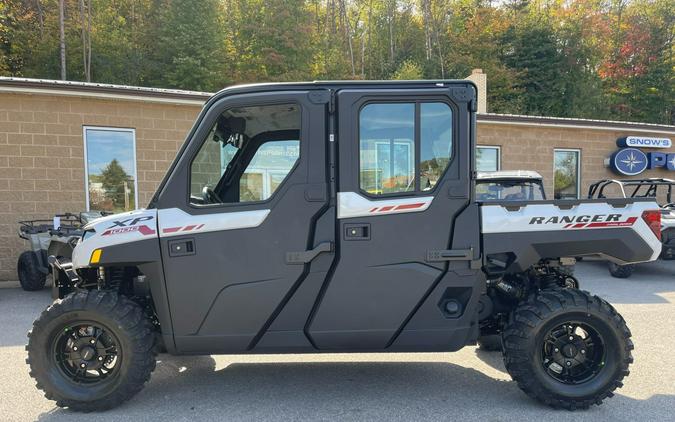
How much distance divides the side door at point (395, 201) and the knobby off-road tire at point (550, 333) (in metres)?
0.68

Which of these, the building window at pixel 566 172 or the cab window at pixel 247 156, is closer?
the cab window at pixel 247 156

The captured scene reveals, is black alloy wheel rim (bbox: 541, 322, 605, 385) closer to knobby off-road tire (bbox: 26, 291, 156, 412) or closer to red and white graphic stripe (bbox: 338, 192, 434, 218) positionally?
red and white graphic stripe (bbox: 338, 192, 434, 218)

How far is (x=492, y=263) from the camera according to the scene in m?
3.69

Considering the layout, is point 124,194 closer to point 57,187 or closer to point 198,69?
point 57,187

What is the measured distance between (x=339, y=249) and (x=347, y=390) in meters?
1.36

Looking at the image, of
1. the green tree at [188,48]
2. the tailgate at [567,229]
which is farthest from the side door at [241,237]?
the green tree at [188,48]

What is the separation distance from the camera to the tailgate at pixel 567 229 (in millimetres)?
3445

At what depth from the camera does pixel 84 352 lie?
3.50 metres

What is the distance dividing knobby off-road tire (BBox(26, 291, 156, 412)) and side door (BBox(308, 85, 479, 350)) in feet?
4.40

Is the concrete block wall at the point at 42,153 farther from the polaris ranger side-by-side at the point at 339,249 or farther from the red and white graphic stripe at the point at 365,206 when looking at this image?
the red and white graphic stripe at the point at 365,206

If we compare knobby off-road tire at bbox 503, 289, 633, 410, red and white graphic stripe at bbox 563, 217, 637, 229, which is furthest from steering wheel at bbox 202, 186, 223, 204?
red and white graphic stripe at bbox 563, 217, 637, 229

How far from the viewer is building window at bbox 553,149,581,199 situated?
43.7ft

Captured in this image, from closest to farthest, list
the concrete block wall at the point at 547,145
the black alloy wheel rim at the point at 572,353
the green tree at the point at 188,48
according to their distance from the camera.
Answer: the black alloy wheel rim at the point at 572,353, the concrete block wall at the point at 547,145, the green tree at the point at 188,48

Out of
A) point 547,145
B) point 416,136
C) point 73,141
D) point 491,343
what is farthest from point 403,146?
point 547,145
